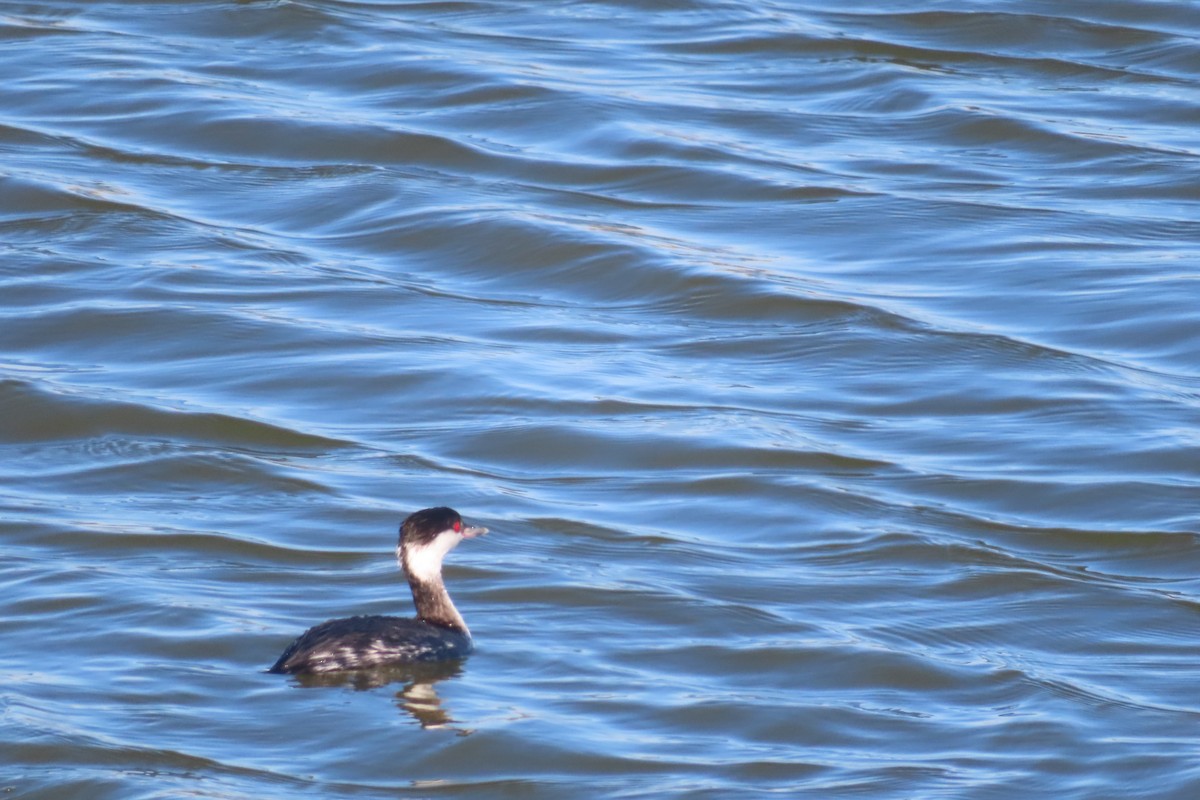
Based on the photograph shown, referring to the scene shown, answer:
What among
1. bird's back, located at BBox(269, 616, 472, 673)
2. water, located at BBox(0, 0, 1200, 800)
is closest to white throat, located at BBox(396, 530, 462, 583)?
bird's back, located at BBox(269, 616, 472, 673)

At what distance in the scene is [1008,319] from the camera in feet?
39.2

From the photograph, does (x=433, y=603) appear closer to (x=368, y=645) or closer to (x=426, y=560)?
(x=426, y=560)

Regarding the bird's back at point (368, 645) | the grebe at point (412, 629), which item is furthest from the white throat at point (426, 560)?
the bird's back at point (368, 645)

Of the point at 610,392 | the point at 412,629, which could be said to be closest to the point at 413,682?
the point at 412,629

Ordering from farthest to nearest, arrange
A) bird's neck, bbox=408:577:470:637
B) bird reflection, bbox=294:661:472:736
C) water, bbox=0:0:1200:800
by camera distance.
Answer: bird's neck, bbox=408:577:470:637
bird reflection, bbox=294:661:472:736
water, bbox=0:0:1200:800

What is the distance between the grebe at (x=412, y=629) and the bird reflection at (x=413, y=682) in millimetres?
36

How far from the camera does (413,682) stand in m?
7.72

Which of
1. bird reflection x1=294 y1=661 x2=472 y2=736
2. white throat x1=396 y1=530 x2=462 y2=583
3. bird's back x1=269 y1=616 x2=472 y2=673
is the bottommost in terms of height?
bird reflection x1=294 y1=661 x2=472 y2=736

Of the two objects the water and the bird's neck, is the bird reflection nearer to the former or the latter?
the water

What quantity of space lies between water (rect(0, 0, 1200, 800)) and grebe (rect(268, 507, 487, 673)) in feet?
0.40

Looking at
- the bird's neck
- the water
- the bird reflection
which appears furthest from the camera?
the bird's neck

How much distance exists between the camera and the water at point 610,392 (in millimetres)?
7258

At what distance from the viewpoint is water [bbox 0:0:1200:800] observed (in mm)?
7258

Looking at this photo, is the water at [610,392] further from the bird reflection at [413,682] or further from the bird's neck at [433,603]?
the bird's neck at [433,603]
